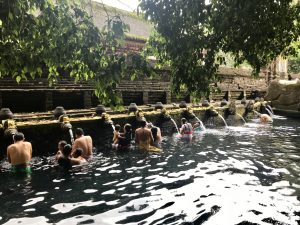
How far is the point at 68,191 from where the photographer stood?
7.77m

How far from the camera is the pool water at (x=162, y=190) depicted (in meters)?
6.25

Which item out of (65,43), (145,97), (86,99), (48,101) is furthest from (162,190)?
(145,97)

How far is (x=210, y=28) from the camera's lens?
5551 mm

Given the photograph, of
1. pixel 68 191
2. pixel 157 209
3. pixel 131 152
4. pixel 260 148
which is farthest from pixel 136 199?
pixel 260 148

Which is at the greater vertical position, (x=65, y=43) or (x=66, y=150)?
(x=65, y=43)

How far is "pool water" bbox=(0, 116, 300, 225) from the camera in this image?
625cm

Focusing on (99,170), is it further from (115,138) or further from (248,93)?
(248,93)

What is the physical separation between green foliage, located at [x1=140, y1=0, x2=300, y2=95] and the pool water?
2900 millimetres

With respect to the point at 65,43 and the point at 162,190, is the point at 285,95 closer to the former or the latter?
the point at 162,190

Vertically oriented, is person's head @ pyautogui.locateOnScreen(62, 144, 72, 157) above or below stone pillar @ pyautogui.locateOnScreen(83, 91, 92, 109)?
below

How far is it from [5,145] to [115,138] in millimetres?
4262

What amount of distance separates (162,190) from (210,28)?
438 centimetres

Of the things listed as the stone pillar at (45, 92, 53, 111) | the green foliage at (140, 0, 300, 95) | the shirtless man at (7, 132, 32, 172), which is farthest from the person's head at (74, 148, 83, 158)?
the stone pillar at (45, 92, 53, 111)

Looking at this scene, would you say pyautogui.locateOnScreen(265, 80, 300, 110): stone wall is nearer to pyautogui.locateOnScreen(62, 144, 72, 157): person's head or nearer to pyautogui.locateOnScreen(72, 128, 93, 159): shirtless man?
pyautogui.locateOnScreen(72, 128, 93, 159): shirtless man
